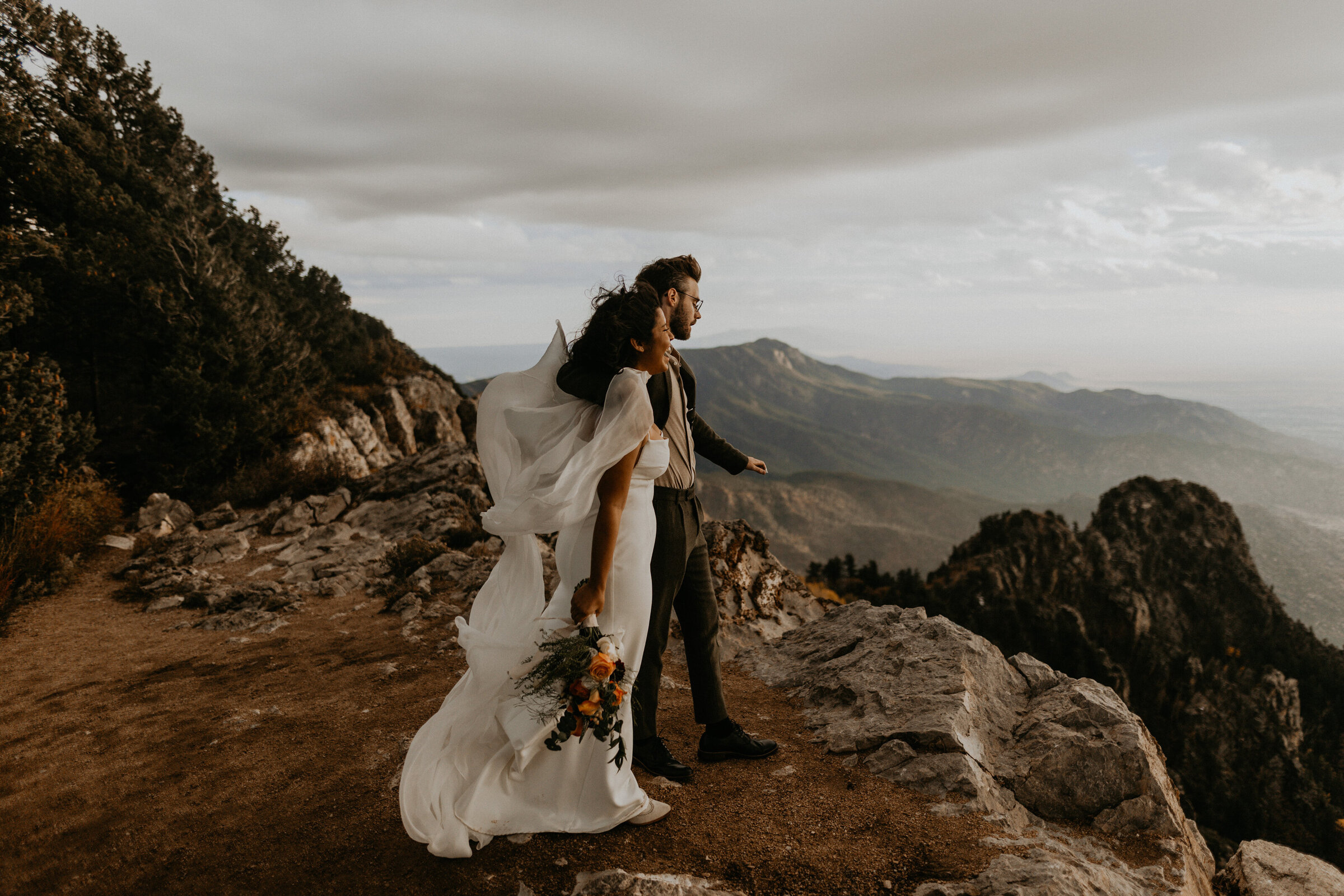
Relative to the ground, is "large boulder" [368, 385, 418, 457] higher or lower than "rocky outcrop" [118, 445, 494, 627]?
higher

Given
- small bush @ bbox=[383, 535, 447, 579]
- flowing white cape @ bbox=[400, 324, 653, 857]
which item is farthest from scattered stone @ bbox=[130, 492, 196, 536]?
flowing white cape @ bbox=[400, 324, 653, 857]

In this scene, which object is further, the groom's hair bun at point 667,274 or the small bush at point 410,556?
the small bush at point 410,556

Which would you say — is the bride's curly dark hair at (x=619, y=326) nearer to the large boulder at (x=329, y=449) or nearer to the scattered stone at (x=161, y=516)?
the scattered stone at (x=161, y=516)

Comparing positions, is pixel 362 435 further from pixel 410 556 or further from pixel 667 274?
pixel 667 274

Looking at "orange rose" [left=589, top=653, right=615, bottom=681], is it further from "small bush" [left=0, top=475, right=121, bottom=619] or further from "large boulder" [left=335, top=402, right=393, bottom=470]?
"large boulder" [left=335, top=402, right=393, bottom=470]

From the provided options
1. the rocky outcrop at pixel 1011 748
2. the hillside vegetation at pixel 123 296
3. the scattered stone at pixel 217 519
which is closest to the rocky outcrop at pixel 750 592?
the rocky outcrop at pixel 1011 748

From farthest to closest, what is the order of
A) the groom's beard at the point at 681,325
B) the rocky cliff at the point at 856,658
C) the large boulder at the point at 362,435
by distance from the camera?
the large boulder at the point at 362,435
the rocky cliff at the point at 856,658
the groom's beard at the point at 681,325

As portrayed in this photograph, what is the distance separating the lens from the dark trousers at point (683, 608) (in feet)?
11.4

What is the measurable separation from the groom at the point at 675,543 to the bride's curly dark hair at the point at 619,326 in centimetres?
10

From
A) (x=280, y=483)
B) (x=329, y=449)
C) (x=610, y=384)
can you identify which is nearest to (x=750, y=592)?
(x=610, y=384)

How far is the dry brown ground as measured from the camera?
10.0ft

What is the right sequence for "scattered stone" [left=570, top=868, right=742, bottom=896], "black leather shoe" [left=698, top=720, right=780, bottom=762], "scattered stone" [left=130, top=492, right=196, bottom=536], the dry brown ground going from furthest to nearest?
"scattered stone" [left=130, top=492, right=196, bottom=536], "black leather shoe" [left=698, top=720, right=780, bottom=762], the dry brown ground, "scattered stone" [left=570, top=868, right=742, bottom=896]

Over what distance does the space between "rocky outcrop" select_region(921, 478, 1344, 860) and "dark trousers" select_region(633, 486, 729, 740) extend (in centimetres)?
1829

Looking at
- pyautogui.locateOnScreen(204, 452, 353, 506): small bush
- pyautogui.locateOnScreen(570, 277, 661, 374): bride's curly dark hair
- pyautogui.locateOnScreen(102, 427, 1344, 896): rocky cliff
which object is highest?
pyautogui.locateOnScreen(570, 277, 661, 374): bride's curly dark hair
